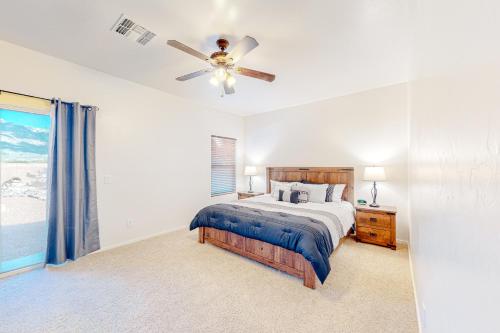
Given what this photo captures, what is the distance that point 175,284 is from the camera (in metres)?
2.33

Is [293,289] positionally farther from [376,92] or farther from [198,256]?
[376,92]

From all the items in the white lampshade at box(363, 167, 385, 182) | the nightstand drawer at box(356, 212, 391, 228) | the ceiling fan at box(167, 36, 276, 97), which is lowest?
the nightstand drawer at box(356, 212, 391, 228)

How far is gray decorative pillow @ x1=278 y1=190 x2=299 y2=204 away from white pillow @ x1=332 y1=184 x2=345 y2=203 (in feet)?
2.23

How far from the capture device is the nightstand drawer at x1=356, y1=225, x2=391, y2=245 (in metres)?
3.27

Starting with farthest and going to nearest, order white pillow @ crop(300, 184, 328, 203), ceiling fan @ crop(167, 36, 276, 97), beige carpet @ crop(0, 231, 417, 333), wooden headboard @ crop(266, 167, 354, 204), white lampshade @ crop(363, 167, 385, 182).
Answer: wooden headboard @ crop(266, 167, 354, 204), white pillow @ crop(300, 184, 328, 203), white lampshade @ crop(363, 167, 385, 182), ceiling fan @ crop(167, 36, 276, 97), beige carpet @ crop(0, 231, 417, 333)

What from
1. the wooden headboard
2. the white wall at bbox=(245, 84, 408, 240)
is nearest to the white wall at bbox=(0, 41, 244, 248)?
the wooden headboard

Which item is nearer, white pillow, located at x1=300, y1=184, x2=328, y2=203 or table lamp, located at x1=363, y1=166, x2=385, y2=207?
table lamp, located at x1=363, y1=166, x2=385, y2=207

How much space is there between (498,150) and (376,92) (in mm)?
3896

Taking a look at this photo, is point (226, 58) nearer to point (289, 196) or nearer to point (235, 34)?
point (235, 34)

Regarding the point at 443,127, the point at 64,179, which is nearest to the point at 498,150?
the point at 443,127

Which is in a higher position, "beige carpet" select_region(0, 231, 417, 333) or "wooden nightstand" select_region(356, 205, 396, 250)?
"wooden nightstand" select_region(356, 205, 396, 250)

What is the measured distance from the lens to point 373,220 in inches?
132

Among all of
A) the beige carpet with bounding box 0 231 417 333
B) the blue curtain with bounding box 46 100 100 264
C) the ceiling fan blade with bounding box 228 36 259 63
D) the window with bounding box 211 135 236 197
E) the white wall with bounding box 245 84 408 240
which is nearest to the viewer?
the beige carpet with bounding box 0 231 417 333

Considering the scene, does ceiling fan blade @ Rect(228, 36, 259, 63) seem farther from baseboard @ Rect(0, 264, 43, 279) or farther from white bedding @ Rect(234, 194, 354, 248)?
baseboard @ Rect(0, 264, 43, 279)
